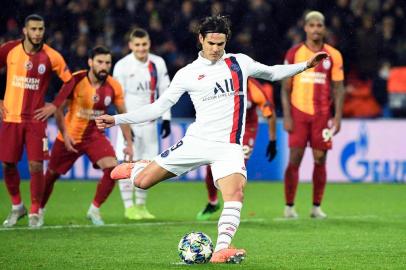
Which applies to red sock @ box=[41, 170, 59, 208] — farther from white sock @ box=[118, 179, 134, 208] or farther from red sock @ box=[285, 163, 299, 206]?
red sock @ box=[285, 163, 299, 206]

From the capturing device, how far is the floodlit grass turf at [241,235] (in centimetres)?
857

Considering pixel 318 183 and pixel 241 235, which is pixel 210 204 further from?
pixel 241 235

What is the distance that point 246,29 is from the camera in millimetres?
19719

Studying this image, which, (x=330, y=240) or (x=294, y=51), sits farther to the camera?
(x=294, y=51)

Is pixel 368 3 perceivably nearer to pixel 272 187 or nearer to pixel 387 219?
pixel 272 187

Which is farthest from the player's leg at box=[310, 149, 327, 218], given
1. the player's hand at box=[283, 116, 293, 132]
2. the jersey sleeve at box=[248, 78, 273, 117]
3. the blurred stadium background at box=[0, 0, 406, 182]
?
the blurred stadium background at box=[0, 0, 406, 182]

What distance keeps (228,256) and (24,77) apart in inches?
162

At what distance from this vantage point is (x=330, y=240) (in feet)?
33.4

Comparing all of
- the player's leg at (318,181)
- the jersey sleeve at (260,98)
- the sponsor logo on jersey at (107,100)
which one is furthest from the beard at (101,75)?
the player's leg at (318,181)

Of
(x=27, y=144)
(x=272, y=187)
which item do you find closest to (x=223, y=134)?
(x=27, y=144)

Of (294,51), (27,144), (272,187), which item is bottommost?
(272,187)

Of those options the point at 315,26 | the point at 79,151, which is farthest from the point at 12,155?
the point at 315,26

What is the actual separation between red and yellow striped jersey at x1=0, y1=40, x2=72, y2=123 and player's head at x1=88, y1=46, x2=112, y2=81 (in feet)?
2.36

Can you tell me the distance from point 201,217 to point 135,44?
2468 millimetres
